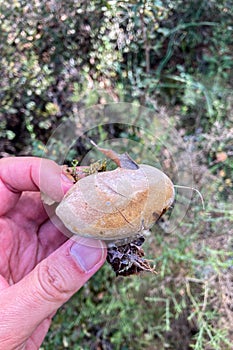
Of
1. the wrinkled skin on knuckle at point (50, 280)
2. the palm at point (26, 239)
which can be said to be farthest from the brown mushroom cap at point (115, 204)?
the palm at point (26, 239)

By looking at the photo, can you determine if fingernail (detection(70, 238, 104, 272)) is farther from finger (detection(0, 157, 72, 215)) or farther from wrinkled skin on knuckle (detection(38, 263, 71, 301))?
finger (detection(0, 157, 72, 215))

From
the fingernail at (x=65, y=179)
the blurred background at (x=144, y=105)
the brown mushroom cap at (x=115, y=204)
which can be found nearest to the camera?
the brown mushroom cap at (x=115, y=204)

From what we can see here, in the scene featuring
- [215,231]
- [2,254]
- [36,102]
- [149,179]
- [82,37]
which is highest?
[82,37]

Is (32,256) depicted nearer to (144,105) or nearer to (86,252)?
(86,252)

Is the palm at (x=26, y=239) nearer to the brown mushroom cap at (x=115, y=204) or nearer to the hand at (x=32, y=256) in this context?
the hand at (x=32, y=256)

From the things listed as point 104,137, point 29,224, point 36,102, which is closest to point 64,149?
point 104,137

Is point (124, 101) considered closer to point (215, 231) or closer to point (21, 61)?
point (21, 61)
